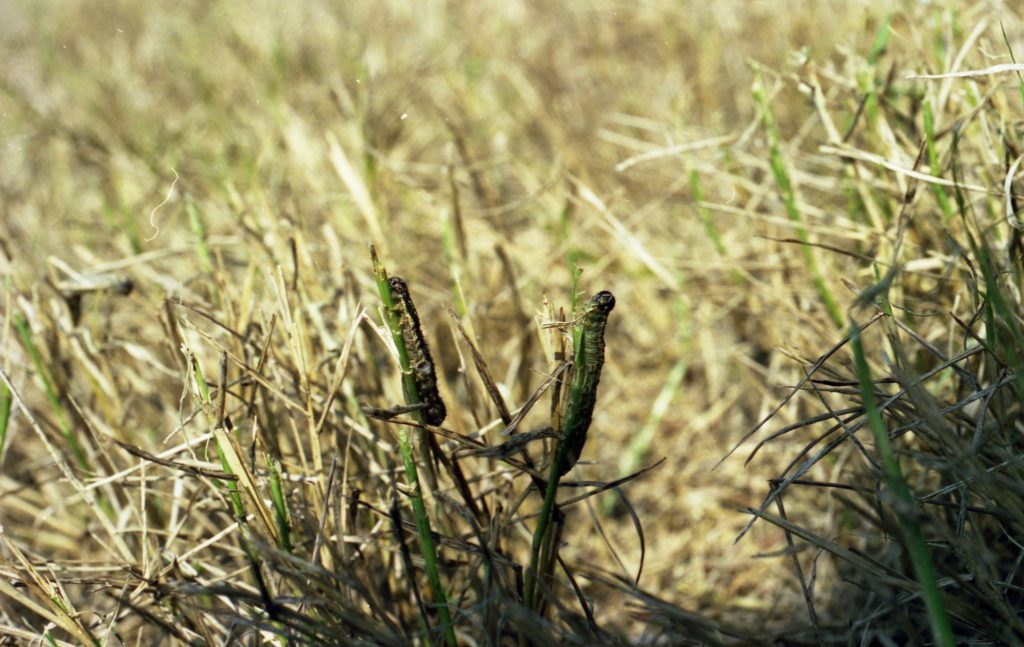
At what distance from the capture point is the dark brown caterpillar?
87 cm

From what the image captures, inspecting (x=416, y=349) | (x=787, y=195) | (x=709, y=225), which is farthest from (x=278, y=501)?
(x=709, y=225)

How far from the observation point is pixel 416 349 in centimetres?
89

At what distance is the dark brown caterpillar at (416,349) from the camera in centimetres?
87

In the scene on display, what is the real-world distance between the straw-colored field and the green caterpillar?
2.0 inches

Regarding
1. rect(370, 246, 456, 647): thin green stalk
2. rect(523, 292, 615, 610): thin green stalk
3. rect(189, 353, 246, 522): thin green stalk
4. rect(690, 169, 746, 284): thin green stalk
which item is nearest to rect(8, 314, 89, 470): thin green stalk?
rect(189, 353, 246, 522): thin green stalk

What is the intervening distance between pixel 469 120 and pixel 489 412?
145 centimetres

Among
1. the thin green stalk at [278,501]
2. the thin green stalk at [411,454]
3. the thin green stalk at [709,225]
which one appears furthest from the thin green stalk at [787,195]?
the thin green stalk at [278,501]

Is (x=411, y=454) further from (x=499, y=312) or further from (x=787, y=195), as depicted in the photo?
(x=499, y=312)

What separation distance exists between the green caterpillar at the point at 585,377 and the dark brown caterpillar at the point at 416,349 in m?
0.14

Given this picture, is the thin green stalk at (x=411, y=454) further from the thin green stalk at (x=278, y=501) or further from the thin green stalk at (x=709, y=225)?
the thin green stalk at (x=709, y=225)

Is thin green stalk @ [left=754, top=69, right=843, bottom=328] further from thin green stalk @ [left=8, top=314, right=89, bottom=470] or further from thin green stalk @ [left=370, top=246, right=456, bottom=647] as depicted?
thin green stalk @ [left=8, top=314, right=89, bottom=470]

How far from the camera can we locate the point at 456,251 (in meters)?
1.72

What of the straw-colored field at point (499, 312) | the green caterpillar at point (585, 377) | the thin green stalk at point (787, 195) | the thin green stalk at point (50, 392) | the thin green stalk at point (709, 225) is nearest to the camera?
the green caterpillar at point (585, 377)

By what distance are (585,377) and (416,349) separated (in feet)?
0.59
